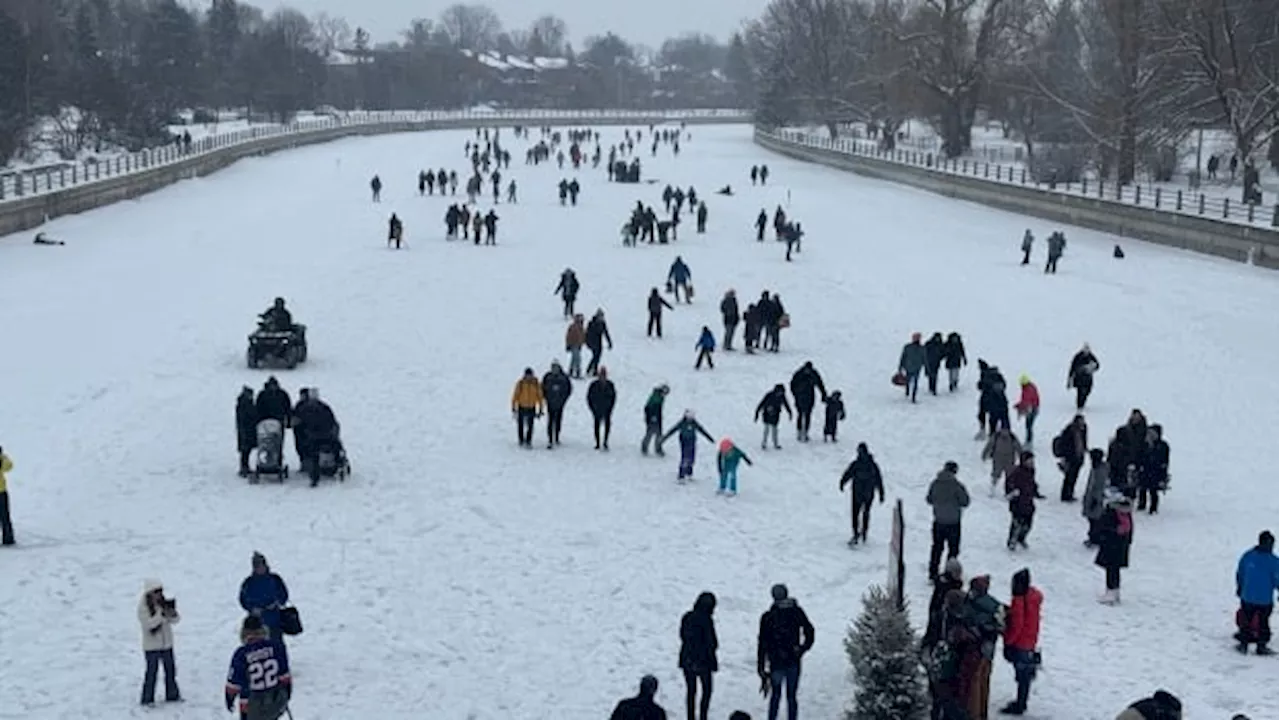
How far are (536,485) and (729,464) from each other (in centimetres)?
219

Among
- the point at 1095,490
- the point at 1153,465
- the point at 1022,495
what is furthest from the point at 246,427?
the point at 1153,465

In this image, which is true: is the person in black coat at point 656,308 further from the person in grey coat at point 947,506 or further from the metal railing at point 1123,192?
the metal railing at point 1123,192

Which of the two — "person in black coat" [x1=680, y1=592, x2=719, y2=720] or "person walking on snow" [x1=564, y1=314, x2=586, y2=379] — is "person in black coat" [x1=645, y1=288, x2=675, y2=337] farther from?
"person in black coat" [x1=680, y1=592, x2=719, y2=720]

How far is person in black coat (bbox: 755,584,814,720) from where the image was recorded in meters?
9.49

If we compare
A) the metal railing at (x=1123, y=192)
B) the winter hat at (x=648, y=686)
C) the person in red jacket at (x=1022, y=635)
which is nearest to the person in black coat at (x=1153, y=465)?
the person in red jacket at (x=1022, y=635)

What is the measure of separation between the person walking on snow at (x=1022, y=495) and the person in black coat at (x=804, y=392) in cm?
441

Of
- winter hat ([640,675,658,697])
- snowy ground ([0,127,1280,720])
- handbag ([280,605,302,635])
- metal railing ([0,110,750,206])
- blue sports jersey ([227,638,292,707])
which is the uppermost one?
metal railing ([0,110,750,206])

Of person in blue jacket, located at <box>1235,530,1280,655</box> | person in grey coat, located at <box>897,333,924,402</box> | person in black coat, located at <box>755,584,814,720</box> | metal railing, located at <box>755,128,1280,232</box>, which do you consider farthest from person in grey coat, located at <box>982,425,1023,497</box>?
metal railing, located at <box>755,128,1280,232</box>

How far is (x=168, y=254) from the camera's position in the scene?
3678cm

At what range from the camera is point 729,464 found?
15.7 meters

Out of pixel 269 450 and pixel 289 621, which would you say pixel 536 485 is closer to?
pixel 269 450

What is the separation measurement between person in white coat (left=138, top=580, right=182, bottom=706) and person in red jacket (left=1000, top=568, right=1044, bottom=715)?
18.6 feet

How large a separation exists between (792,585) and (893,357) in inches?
469

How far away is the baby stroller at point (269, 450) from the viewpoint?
51.8 ft
